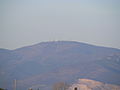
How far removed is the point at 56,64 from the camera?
1737 inches

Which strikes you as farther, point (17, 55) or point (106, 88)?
point (17, 55)

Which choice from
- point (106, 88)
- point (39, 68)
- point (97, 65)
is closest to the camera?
point (106, 88)

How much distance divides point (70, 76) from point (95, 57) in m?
3.96

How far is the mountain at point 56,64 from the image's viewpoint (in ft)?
133

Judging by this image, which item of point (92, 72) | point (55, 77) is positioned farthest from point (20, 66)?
point (92, 72)

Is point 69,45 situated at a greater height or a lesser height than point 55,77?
greater

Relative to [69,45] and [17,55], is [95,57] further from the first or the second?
[17,55]

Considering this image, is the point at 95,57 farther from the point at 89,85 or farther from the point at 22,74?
the point at 22,74

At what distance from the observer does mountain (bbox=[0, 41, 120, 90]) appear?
40.6 m

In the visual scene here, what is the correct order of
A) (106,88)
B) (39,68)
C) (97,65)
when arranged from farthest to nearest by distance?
(39,68) → (97,65) → (106,88)

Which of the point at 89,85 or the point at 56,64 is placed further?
the point at 56,64

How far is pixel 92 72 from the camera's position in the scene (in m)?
42.1

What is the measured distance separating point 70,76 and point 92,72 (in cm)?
275

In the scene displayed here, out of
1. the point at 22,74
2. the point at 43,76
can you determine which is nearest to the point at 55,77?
the point at 43,76
